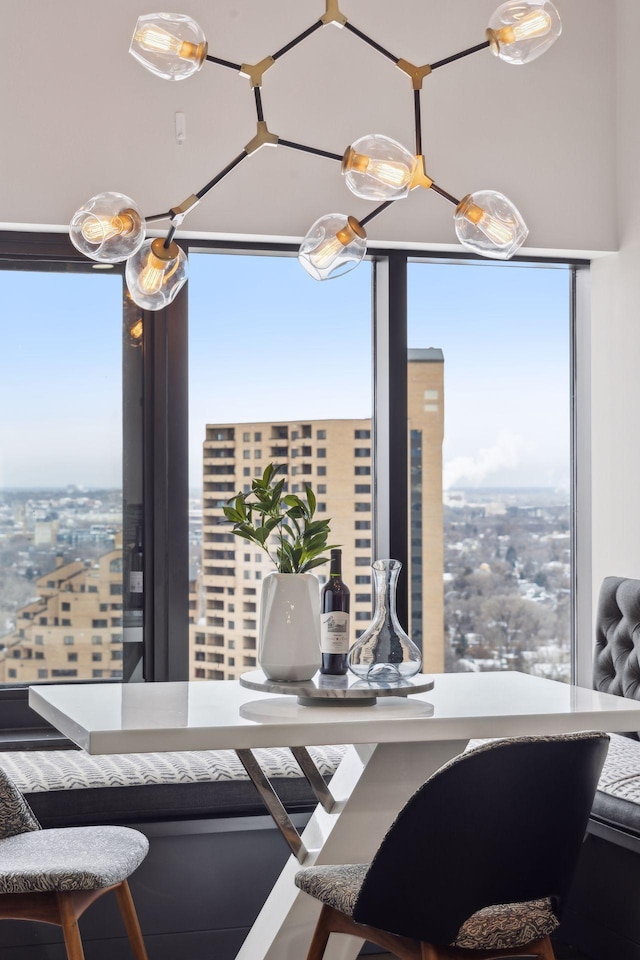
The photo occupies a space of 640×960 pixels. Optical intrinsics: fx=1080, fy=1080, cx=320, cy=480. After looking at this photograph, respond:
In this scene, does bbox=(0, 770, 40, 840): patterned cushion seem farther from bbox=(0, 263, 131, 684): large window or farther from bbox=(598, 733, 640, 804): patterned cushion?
bbox=(598, 733, 640, 804): patterned cushion

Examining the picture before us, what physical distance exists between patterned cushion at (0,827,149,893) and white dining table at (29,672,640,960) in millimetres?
273

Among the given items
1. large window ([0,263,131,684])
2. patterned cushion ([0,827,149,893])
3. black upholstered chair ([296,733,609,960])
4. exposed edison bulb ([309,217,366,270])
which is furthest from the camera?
large window ([0,263,131,684])

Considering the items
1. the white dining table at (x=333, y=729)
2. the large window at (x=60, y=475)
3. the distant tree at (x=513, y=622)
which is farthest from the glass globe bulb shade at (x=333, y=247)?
the distant tree at (x=513, y=622)

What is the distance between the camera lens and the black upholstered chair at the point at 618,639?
3.44 m

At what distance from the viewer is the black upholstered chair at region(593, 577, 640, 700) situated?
344 centimetres

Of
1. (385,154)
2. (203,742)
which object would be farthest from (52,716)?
(385,154)

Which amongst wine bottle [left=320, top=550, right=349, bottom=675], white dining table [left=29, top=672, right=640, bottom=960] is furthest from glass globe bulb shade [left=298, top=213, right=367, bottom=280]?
white dining table [left=29, top=672, right=640, bottom=960]

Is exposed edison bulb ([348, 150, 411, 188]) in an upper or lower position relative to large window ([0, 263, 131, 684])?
upper

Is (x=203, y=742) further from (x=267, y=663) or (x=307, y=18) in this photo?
(x=307, y=18)

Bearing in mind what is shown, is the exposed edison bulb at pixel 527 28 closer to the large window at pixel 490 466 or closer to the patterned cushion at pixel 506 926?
the patterned cushion at pixel 506 926

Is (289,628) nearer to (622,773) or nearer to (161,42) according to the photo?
(622,773)

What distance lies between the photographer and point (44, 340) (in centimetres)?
361

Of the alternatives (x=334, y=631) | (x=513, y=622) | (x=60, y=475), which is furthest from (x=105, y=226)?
(x=513, y=622)

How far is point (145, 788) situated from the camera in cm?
292
